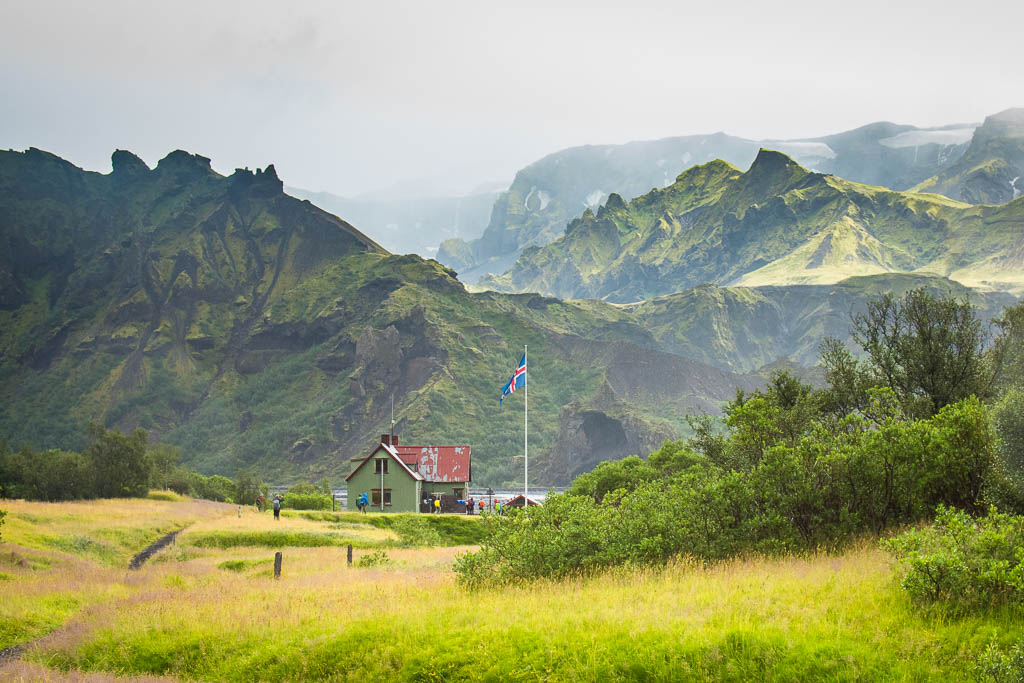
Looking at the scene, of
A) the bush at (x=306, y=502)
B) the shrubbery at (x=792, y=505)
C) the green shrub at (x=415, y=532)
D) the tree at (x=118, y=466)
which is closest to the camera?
the shrubbery at (x=792, y=505)

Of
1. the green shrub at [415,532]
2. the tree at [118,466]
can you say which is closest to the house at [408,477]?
the green shrub at [415,532]

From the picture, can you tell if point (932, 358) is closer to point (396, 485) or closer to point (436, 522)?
point (436, 522)

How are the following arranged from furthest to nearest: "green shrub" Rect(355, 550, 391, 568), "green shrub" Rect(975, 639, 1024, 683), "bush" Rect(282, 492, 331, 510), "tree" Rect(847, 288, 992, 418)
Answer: "bush" Rect(282, 492, 331, 510) < "tree" Rect(847, 288, 992, 418) < "green shrub" Rect(355, 550, 391, 568) < "green shrub" Rect(975, 639, 1024, 683)

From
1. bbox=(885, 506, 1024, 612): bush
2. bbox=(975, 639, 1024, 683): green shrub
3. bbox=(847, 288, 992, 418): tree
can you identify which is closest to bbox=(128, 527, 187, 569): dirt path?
bbox=(885, 506, 1024, 612): bush

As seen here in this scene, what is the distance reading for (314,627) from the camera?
63.0ft

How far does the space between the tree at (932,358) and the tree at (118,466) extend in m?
70.2

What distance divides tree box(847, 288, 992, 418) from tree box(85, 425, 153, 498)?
7024 cm

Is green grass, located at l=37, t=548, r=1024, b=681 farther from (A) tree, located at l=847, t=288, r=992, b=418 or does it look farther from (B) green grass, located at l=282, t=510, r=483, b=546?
(B) green grass, located at l=282, t=510, r=483, b=546

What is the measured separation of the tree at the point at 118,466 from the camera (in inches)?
3130

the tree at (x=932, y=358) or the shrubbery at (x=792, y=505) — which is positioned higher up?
the tree at (x=932, y=358)

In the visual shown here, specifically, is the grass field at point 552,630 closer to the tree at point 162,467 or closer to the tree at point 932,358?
the tree at point 932,358

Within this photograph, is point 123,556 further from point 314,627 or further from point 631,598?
point 631,598

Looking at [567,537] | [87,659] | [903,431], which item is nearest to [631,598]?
[567,537]

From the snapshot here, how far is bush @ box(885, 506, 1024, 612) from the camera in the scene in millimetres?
14984
